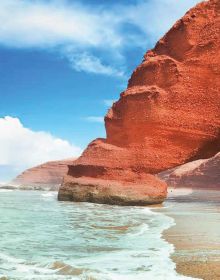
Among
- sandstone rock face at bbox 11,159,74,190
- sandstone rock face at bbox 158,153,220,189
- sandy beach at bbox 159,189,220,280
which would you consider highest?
sandstone rock face at bbox 11,159,74,190

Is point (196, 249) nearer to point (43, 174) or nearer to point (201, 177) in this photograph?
point (201, 177)

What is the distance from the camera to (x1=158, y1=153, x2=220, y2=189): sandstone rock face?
5205 centimetres

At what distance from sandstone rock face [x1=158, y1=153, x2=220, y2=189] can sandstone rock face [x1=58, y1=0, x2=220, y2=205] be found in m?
30.9

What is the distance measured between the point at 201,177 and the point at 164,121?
35335 millimetres

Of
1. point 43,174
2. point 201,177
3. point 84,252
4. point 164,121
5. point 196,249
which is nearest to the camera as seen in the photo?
point 84,252

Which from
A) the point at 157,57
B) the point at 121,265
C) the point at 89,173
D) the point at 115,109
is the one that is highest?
the point at 157,57

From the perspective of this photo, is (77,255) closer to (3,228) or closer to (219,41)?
(3,228)

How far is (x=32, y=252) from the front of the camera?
239 inches

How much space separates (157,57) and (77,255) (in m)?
17.4

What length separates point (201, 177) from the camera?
54.2 m

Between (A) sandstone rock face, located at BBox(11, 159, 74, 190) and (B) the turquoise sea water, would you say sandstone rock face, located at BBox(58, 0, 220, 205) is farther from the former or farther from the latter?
(A) sandstone rock face, located at BBox(11, 159, 74, 190)

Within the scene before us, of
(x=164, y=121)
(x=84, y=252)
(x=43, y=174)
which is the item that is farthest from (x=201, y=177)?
(x=84, y=252)

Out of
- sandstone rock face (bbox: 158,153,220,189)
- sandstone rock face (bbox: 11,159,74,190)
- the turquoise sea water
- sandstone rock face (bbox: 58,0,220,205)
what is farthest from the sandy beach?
sandstone rock face (bbox: 11,159,74,190)

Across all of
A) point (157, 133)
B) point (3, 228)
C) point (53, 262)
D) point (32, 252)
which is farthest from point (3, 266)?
point (157, 133)
